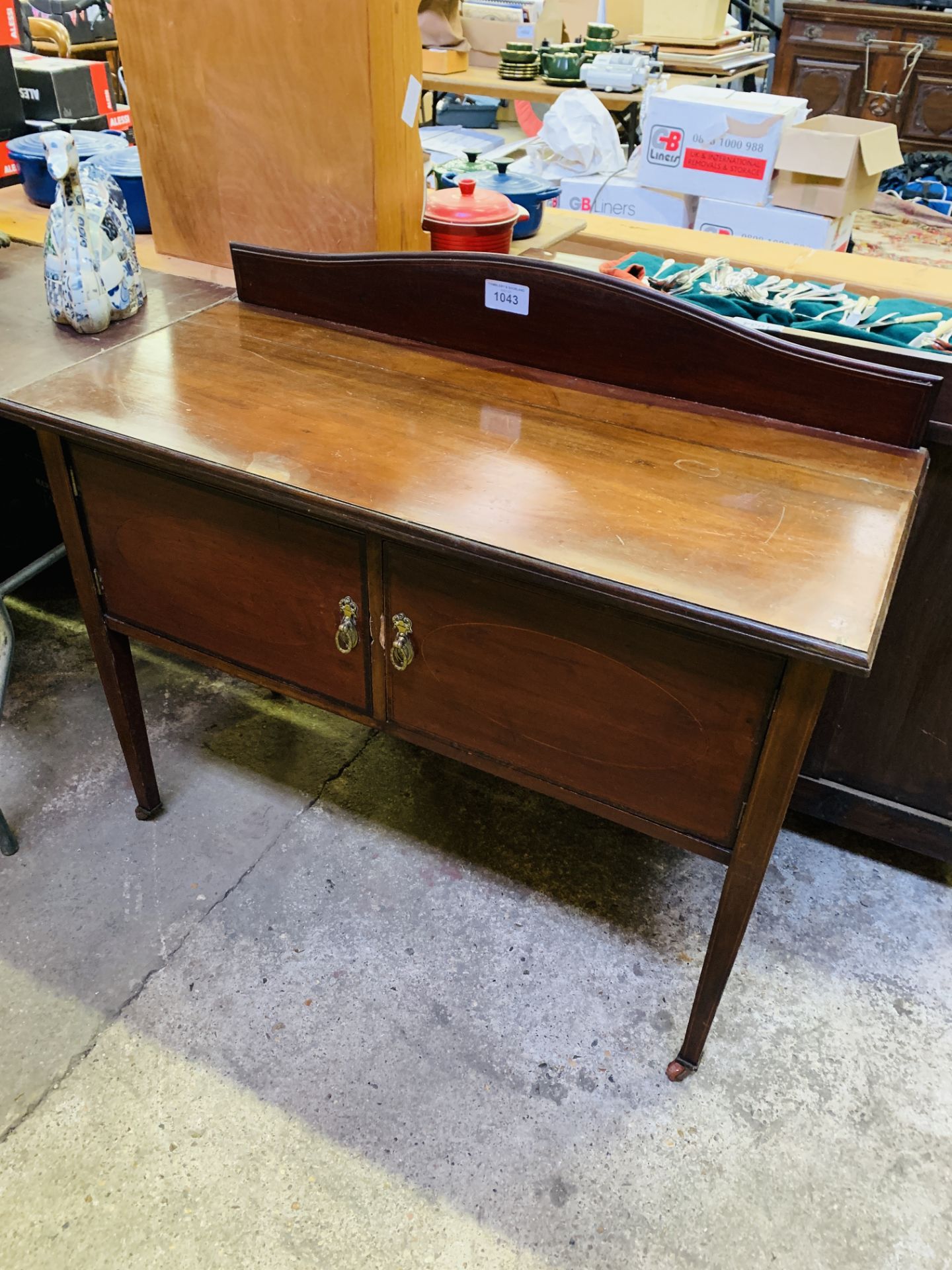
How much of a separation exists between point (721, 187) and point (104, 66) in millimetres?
1787

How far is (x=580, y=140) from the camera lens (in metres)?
3.03

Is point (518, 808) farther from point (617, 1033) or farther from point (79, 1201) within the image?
point (79, 1201)

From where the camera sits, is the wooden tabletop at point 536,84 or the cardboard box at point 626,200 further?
the wooden tabletop at point 536,84

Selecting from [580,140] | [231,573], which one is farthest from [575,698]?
[580,140]

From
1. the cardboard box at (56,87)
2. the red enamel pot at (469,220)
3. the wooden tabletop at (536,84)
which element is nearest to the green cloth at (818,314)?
the red enamel pot at (469,220)

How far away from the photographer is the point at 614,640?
1.04 metres

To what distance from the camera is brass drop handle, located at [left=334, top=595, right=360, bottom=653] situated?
1.19 metres

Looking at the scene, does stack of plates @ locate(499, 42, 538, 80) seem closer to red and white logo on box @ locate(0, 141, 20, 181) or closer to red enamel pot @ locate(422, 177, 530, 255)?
red and white logo on box @ locate(0, 141, 20, 181)

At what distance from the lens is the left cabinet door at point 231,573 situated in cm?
119

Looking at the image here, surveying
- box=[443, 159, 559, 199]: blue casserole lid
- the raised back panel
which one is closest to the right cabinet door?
the raised back panel

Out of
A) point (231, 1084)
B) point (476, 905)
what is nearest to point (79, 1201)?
point (231, 1084)

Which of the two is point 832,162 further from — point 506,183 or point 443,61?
point 443,61

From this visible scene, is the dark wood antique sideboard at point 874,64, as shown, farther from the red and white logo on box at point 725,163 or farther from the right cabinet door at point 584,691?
the right cabinet door at point 584,691

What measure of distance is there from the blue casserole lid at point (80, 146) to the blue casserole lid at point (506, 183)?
31.4 inches
